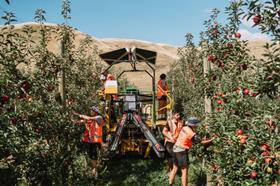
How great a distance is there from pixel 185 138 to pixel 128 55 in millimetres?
4434

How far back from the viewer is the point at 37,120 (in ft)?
22.7

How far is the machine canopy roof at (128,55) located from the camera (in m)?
12.6

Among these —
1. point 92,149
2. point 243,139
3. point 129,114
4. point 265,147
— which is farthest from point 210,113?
point 129,114

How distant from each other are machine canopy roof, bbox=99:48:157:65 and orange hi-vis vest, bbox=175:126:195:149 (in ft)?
12.8

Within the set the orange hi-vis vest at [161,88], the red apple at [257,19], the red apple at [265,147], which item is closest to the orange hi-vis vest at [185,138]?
the orange hi-vis vest at [161,88]

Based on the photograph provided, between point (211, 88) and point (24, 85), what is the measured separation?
13.5 feet

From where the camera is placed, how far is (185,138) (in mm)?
9234

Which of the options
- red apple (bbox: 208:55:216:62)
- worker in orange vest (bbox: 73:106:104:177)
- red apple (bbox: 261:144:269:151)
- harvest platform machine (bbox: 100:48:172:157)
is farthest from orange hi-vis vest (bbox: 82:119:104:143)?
red apple (bbox: 261:144:269:151)

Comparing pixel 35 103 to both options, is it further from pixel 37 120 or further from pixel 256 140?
pixel 256 140

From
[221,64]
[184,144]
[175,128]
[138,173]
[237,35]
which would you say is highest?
[237,35]

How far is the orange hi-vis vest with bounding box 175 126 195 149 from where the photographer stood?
914cm

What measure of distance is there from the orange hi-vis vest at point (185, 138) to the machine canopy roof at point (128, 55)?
3.91 metres

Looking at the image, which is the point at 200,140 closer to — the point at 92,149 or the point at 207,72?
the point at 207,72

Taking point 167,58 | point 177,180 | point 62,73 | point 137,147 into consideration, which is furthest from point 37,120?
point 167,58
